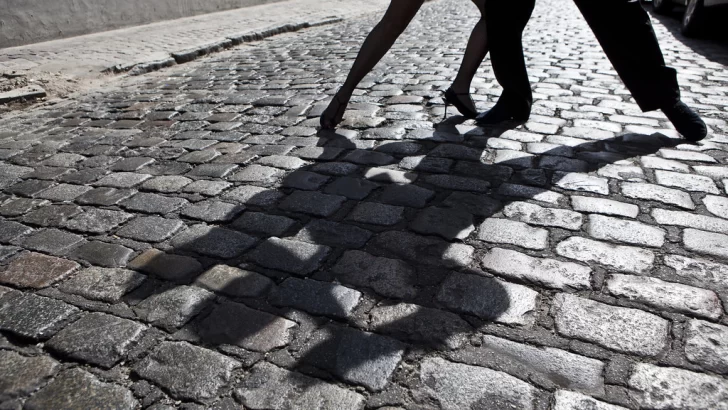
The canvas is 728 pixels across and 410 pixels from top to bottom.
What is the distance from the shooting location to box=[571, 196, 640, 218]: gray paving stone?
2.56m

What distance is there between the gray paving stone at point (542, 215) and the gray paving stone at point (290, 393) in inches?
50.3

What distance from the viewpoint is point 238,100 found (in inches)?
196

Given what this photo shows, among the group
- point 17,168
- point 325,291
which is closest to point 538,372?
point 325,291

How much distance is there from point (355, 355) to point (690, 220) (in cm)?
163

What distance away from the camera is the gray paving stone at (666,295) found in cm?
188

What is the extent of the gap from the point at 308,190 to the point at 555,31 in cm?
647

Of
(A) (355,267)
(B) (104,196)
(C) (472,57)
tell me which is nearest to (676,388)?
(A) (355,267)

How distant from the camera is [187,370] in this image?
1.68 meters

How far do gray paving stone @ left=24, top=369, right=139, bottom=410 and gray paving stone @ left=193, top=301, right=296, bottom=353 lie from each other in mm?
298

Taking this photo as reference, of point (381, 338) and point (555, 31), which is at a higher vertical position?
point (381, 338)

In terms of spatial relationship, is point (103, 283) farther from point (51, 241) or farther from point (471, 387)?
point (471, 387)

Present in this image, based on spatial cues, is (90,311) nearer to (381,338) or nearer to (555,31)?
(381,338)

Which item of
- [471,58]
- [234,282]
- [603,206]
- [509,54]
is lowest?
[603,206]

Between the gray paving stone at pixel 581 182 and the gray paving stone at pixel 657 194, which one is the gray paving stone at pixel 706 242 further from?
the gray paving stone at pixel 581 182
